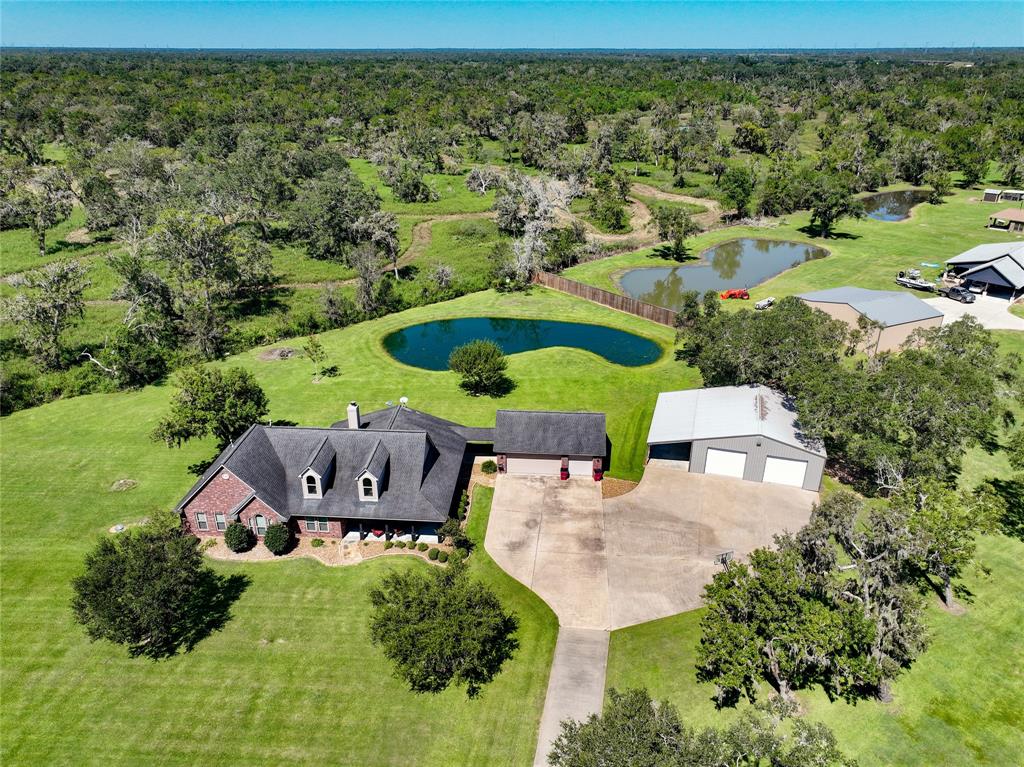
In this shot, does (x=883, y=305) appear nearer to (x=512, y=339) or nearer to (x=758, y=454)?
(x=758, y=454)

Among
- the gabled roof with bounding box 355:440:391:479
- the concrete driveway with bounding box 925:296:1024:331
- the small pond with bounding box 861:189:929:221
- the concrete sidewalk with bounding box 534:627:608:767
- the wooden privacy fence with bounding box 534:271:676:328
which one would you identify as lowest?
the concrete sidewalk with bounding box 534:627:608:767

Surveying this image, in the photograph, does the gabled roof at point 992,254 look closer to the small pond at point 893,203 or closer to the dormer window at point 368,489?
the small pond at point 893,203

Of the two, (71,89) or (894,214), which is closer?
(894,214)

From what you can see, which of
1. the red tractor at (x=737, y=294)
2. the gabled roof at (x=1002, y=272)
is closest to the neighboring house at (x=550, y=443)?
the red tractor at (x=737, y=294)

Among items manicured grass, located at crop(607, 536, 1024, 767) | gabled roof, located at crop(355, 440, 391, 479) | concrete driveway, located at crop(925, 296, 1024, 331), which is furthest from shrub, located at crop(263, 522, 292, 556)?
concrete driveway, located at crop(925, 296, 1024, 331)

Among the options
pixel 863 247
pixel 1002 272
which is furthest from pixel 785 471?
pixel 863 247

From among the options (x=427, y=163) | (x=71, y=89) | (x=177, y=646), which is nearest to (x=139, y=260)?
(x=177, y=646)

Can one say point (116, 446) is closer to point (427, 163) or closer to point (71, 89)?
point (427, 163)

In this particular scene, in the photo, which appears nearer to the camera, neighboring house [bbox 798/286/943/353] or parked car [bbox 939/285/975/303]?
neighboring house [bbox 798/286/943/353]

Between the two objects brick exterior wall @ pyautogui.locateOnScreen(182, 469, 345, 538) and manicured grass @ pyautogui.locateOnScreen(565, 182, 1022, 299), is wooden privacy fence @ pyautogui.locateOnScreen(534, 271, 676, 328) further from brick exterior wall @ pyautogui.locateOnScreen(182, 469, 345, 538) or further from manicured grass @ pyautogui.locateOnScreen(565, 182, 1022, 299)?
brick exterior wall @ pyautogui.locateOnScreen(182, 469, 345, 538)
